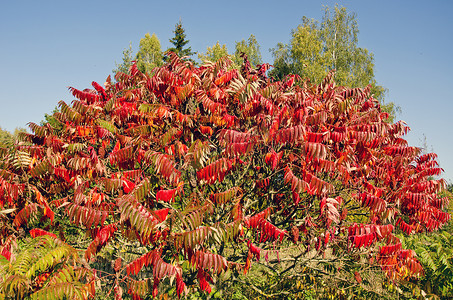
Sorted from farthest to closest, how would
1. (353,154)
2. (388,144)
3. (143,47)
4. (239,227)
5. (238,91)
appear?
1. (143,47)
2. (388,144)
3. (353,154)
4. (238,91)
5. (239,227)

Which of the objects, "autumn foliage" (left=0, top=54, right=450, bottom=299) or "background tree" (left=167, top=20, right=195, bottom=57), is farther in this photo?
"background tree" (left=167, top=20, right=195, bottom=57)

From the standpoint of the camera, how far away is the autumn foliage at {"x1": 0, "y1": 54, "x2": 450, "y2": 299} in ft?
12.3

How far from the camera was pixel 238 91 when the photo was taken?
3998mm

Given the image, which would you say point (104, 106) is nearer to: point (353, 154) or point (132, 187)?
point (132, 187)

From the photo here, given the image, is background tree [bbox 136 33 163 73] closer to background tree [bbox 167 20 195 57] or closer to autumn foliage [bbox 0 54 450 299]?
background tree [bbox 167 20 195 57]

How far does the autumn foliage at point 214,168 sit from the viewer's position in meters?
3.76

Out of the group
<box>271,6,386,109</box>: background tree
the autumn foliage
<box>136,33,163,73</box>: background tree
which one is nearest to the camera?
the autumn foliage

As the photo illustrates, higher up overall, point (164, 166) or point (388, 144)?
point (388, 144)

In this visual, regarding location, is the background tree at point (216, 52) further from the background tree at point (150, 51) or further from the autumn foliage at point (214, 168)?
the autumn foliage at point (214, 168)

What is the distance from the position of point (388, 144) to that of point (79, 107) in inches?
174

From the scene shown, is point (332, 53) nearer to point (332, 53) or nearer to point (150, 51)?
point (332, 53)

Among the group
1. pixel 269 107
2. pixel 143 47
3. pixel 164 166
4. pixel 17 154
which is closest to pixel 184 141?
pixel 164 166

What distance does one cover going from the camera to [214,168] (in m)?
3.84

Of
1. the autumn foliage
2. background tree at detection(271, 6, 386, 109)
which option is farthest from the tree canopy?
the autumn foliage
